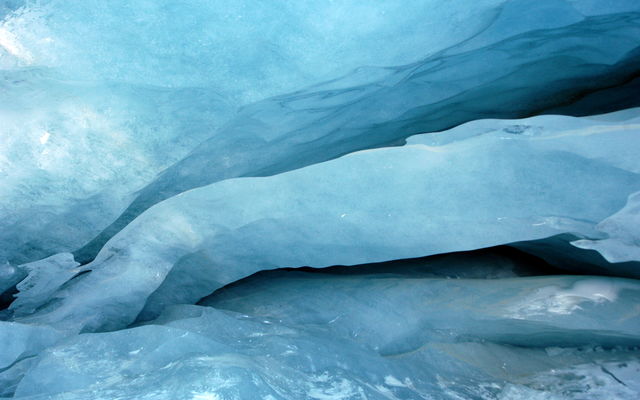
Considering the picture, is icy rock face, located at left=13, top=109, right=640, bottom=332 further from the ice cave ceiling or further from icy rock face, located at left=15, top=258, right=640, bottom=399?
icy rock face, located at left=15, top=258, right=640, bottom=399

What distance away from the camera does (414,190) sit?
1275 mm

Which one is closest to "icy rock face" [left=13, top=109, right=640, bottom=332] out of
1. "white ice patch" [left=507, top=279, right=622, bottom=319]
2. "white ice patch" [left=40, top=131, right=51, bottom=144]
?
"white ice patch" [left=507, top=279, right=622, bottom=319]

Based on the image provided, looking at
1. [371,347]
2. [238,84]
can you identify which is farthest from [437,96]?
[371,347]

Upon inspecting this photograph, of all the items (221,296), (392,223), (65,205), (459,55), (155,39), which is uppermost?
(155,39)

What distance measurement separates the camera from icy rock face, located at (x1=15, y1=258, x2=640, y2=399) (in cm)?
97

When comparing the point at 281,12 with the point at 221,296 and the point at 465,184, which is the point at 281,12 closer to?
the point at 465,184

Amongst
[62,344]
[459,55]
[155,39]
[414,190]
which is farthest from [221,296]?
[459,55]

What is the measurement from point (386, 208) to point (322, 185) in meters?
0.19

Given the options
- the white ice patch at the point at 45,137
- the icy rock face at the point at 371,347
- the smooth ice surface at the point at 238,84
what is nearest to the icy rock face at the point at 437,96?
the smooth ice surface at the point at 238,84

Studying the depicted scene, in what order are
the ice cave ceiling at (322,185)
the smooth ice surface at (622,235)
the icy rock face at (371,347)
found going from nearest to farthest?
the icy rock face at (371,347) → the ice cave ceiling at (322,185) → the smooth ice surface at (622,235)

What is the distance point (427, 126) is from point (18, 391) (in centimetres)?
115

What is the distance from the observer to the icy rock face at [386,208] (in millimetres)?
1207

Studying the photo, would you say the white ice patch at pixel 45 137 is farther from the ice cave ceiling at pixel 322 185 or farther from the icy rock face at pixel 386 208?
the icy rock face at pixel 386 208

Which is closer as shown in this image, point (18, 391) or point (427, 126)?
point (18, 391)
